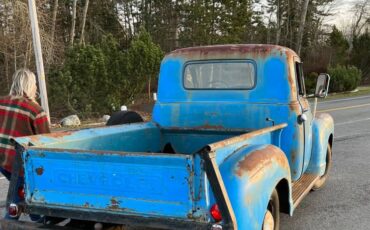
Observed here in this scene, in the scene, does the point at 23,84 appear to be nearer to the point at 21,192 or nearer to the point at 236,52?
the point at 21,192

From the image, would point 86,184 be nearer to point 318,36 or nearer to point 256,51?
point 256,51

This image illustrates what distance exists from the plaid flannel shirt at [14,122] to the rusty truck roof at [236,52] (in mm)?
2073

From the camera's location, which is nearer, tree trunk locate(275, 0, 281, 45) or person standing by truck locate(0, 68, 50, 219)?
person standing by truck locate(0, 68, 50, 219)

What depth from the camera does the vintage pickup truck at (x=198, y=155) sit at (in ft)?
9.87

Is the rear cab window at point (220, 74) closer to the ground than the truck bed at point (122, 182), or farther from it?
farther from it

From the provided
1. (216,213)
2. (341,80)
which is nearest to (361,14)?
(341,80)

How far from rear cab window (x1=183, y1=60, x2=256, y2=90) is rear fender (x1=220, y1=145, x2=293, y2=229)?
1.49 metres

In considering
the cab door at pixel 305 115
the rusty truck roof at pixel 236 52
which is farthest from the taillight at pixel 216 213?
the rusty truck roof at pixel 236 52

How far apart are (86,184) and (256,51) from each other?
2.72 metres

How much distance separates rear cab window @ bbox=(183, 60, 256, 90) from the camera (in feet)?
17.0

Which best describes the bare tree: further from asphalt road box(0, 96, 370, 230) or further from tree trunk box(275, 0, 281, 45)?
asphalt road box(0, 96, 370, 230)

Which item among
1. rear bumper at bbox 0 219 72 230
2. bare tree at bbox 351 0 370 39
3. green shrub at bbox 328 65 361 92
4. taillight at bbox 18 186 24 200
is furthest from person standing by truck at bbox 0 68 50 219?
bare tree at bbox 351 0 370 39

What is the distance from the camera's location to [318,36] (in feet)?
143

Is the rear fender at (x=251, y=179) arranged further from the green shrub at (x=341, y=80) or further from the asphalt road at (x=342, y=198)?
the green shrub at (x=341, y=80)
